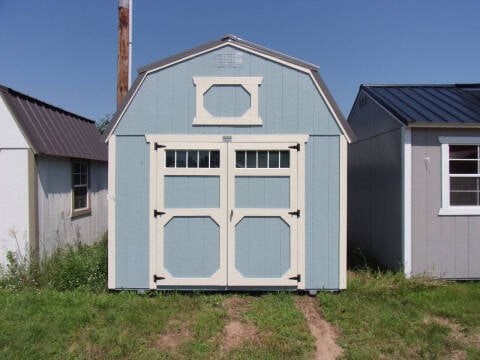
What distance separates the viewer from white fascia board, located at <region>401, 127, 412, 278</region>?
235 inches

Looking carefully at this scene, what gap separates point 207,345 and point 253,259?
163cm

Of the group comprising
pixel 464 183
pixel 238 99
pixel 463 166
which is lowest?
pixel 464 183

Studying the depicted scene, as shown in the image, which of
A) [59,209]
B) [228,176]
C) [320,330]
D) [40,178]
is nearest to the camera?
[320,330]

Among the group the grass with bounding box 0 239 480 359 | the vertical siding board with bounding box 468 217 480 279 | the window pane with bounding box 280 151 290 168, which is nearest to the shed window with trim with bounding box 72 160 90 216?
the grass with bounding box 0 239 480 359

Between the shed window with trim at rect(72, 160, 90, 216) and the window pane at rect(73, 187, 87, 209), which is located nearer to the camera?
the shed window with trim at rect(72, 160, 90, 216)

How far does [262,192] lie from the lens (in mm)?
5266

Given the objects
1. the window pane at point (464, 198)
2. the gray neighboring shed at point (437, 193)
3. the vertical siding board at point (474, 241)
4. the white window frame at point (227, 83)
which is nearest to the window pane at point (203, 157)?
the white window frame at point (227, 83)

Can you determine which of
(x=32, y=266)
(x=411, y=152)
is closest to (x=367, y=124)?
(x=411, y=152)

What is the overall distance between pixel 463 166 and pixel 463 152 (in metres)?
0.26

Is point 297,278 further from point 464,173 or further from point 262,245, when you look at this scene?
point 464,173

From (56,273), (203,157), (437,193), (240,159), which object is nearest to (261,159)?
(240,159)

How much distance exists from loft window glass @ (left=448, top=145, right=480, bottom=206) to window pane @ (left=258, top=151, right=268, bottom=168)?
11.4 feet

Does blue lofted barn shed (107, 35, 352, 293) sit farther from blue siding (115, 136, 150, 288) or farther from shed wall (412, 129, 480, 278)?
shed wall (412, 129, 480, 278)

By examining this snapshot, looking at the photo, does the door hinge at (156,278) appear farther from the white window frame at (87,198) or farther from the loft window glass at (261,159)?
the white window frame at (87,198)
